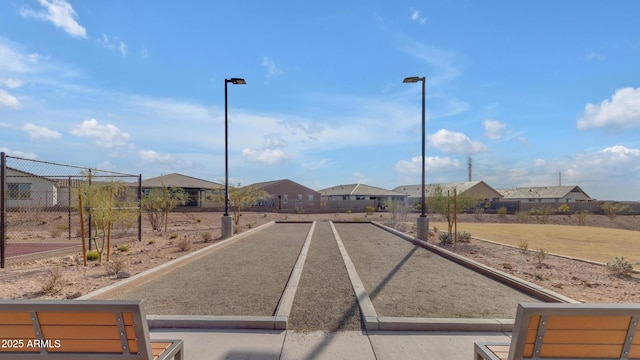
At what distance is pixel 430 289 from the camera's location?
22.5ft

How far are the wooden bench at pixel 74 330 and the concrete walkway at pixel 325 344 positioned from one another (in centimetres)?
139

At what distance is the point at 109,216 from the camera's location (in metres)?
9.98

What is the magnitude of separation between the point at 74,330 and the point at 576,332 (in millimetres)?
3707

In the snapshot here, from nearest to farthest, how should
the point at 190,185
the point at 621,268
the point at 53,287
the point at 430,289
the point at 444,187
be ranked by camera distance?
the point at 53,287 → the point at 430,289 → the point at 621,268 → the point at 190,185 → the point at 444,187

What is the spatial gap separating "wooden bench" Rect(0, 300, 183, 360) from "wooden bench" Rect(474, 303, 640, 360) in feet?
8.93

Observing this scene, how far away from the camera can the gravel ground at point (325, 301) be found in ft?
16.1

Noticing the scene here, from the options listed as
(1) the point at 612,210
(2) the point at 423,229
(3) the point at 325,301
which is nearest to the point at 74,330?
(3) the point at 325,301

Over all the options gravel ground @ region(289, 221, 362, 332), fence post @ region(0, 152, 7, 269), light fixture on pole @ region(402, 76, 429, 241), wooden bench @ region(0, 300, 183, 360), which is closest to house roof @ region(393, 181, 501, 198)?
light fixture on pole @ region(402, 76, 429, 241)

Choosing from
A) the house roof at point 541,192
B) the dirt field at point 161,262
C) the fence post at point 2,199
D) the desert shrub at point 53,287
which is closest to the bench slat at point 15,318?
the dirt field at point 161,262

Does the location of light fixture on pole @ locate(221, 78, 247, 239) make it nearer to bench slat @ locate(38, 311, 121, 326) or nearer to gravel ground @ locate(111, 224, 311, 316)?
gravel ground @ locate(111, 224, 311, 316)

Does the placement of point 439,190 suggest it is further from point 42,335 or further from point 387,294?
point 42,335

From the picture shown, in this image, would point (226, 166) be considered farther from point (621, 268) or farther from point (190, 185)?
point (190, 185)

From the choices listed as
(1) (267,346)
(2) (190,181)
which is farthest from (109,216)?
(2) (190,181)

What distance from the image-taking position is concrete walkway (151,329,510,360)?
396 cm
